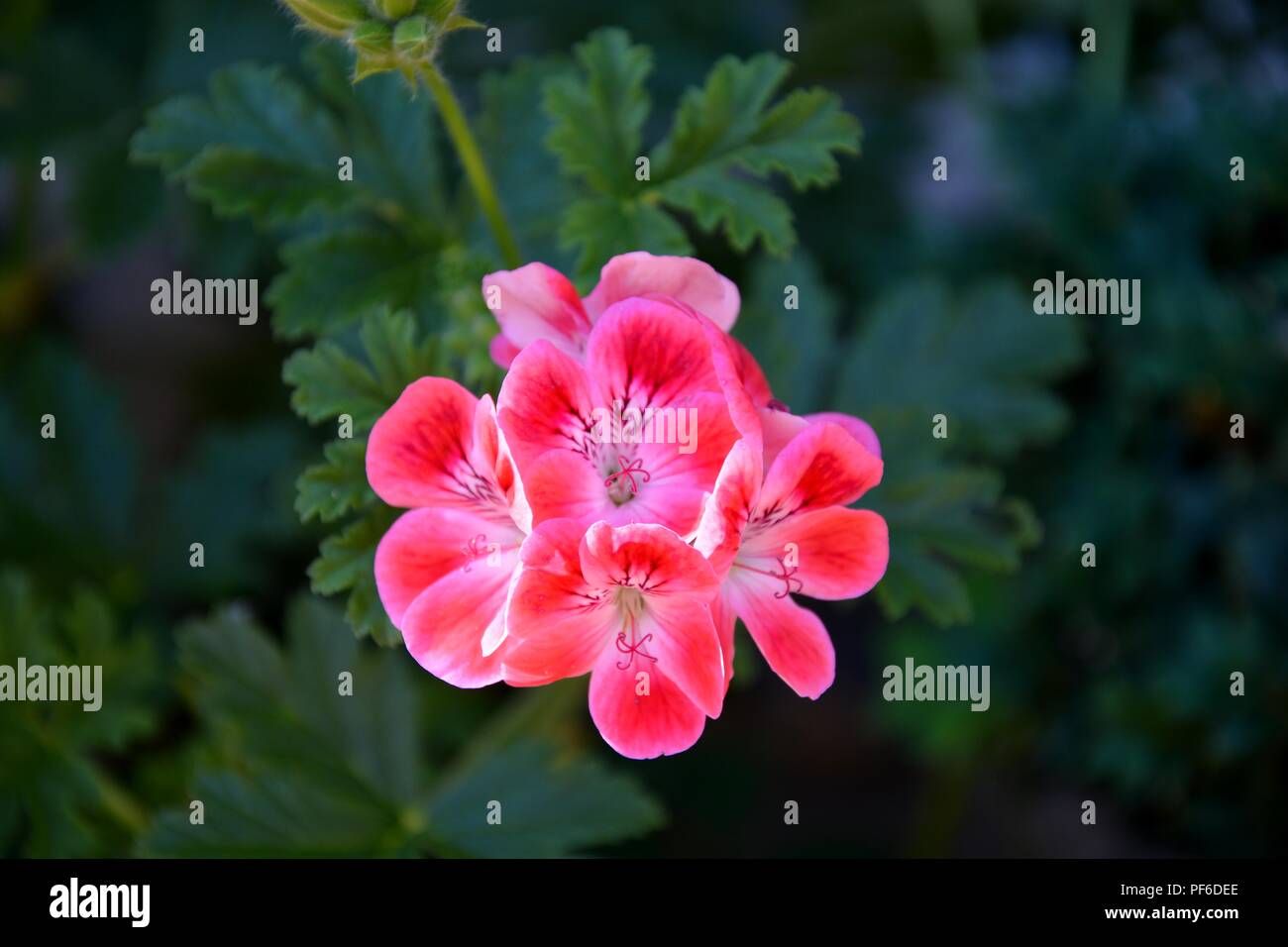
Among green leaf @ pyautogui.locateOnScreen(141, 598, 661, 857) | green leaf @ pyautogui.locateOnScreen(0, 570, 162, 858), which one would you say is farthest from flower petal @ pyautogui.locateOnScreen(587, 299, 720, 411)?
green leaf @ pyautogui.locateOnScreen(0, 570, 162, 858)

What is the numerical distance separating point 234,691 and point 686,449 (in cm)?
106

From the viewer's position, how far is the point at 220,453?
8.61ft

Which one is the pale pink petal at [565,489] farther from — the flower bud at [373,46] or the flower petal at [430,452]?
the flower bud at [373,46]

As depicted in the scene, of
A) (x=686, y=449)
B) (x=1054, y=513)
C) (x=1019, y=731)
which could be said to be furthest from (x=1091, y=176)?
(x=686, y=449)

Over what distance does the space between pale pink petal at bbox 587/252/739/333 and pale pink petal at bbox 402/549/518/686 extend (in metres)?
0.31

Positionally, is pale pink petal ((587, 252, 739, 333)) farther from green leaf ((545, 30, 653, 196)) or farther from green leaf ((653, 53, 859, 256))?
green leaf ((545, 30, 653, 196))

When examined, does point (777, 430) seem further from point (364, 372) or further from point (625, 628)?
point (364, 372)

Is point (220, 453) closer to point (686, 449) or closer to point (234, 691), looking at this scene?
point (234, 691)

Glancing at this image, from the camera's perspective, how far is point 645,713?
120cm

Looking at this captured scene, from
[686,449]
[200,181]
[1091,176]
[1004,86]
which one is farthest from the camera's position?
[1004,86]

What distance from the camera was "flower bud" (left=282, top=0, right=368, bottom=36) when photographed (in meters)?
1.23

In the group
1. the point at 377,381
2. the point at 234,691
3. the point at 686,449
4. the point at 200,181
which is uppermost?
the point at 200,181

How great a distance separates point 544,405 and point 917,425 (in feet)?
→ 2.40

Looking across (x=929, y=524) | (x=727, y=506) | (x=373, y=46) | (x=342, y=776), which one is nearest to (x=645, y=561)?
(x=727, y=506)
